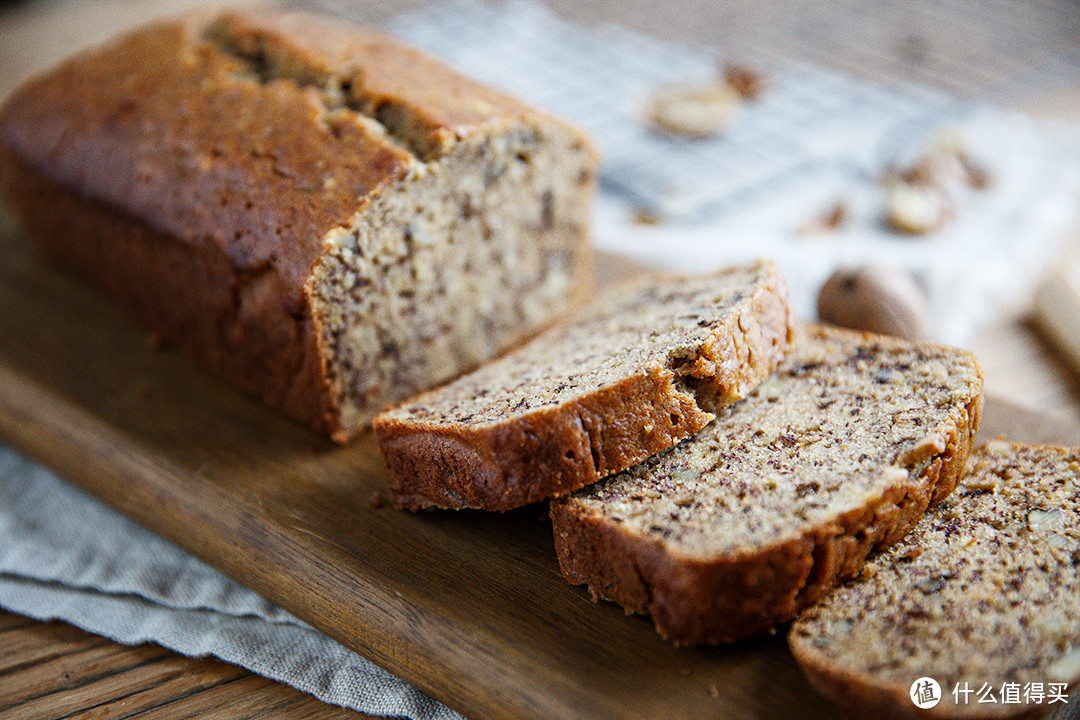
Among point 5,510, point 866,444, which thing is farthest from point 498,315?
point 5,510

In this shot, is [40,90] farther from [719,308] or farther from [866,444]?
[866,444]

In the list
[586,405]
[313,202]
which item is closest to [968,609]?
[586,405]

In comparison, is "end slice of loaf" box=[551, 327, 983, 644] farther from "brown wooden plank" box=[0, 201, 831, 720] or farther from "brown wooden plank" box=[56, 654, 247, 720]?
"brown wooden plank" box=[56, 654, 247, 720]

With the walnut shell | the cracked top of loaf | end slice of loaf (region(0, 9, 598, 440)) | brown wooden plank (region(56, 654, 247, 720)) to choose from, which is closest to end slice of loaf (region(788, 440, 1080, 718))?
the walnut shell

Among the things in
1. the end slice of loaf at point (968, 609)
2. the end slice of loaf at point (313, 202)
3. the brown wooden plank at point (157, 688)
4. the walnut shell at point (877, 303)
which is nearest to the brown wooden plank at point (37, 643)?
the brown wooden plank at point (157, 688)

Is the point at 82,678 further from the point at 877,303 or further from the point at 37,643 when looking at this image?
the point at 877,303

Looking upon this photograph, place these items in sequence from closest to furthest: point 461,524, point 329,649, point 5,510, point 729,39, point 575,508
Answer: point 575,508 → point 329,649 → point 461,524 → point 5,510 → point 729,39
